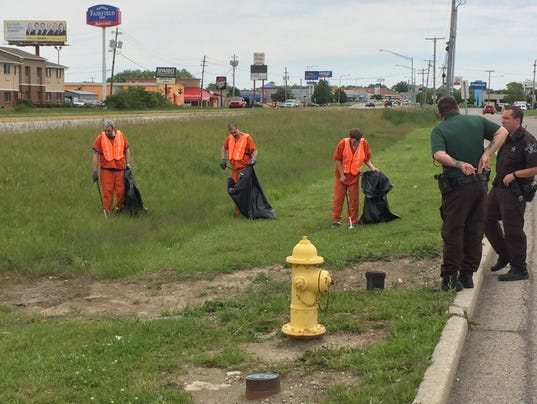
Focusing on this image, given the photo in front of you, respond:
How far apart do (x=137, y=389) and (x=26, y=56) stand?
257 feet

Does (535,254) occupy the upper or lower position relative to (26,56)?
lower

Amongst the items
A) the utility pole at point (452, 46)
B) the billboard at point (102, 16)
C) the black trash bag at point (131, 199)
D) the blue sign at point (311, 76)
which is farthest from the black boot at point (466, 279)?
the blue sign at point (311, 76)

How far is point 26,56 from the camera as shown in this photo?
7688 centimetres

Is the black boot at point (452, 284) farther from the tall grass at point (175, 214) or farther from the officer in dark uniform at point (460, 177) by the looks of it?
the tall grass at point (175, 214)

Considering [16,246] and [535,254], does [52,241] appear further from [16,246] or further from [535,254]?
[535,254]

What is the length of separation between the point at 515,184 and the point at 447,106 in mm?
1282

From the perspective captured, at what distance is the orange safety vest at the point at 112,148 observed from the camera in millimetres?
11852

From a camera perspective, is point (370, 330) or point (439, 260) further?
point (439, 260)

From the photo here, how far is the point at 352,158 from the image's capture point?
11.2 metres

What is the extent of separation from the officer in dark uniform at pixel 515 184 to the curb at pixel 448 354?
83cm

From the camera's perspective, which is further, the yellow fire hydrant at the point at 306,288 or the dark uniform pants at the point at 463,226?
the dark uniform pants at the point at 463,226

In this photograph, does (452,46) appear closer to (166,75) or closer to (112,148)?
(112,148)

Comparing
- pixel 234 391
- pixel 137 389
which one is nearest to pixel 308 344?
pixel 234 391

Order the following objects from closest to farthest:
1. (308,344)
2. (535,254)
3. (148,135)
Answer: (308,344) → (535,254) → (148,135)
